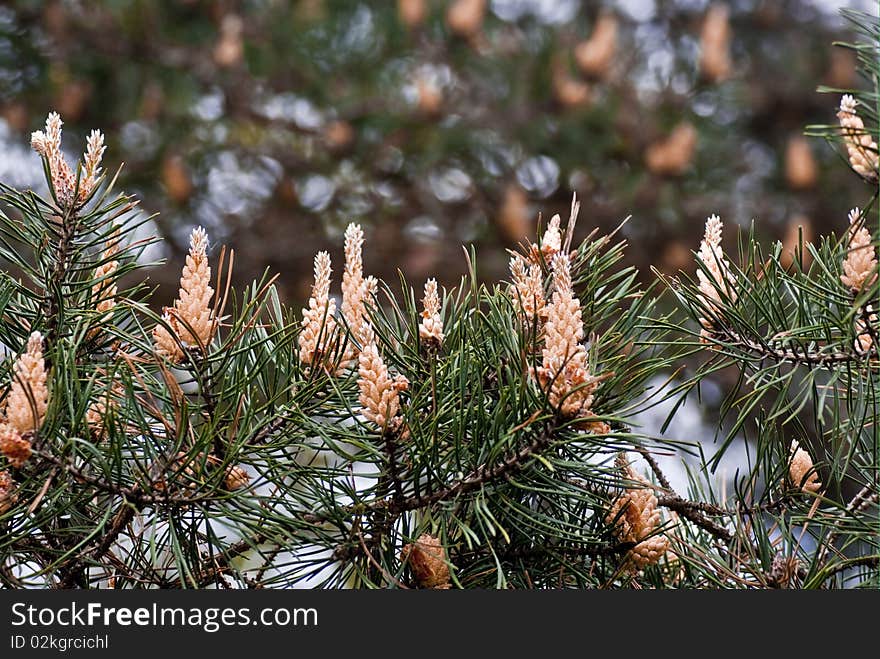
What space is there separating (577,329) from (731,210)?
165 centimetres

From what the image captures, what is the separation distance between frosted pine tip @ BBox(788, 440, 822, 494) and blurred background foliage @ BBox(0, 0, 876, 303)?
1.31 meters

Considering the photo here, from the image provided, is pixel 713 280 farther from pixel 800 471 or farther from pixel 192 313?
pixel 192 313

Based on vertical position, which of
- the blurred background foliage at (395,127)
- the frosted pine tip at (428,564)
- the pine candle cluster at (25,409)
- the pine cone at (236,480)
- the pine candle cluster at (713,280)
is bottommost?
the frosted pine tip at (428,564)

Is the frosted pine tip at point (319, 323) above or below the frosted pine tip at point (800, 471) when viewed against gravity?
above

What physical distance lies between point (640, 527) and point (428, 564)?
0.24ft

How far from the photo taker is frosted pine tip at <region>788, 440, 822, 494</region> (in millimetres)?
354

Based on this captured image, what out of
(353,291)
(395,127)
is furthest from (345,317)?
(395,127)

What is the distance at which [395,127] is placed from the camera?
70.8 inches

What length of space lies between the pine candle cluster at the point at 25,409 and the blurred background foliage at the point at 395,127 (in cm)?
A: 139

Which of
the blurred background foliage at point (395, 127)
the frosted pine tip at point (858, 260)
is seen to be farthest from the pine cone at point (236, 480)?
the blurred background foliage at point (395, 127)

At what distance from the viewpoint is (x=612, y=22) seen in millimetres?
1889

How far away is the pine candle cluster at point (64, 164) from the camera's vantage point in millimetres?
304

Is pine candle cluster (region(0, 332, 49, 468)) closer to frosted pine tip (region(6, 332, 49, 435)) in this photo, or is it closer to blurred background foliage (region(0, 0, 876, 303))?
frosted pine tip (region(6, 332, 49, 435))

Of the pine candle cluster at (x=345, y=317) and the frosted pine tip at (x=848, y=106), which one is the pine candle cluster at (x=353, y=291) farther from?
the frosted pine tip at (x=848, y=106)
